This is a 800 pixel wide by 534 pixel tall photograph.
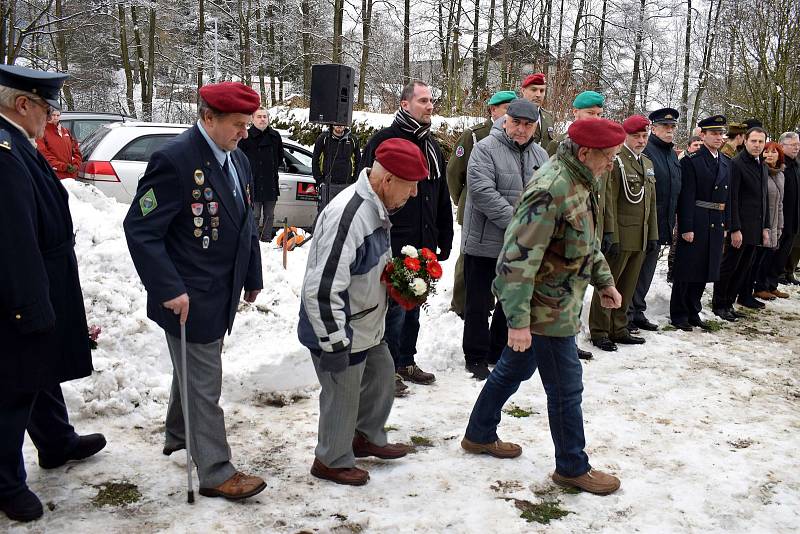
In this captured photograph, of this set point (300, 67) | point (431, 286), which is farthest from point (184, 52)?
point (431, 286)

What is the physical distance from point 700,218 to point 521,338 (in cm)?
495

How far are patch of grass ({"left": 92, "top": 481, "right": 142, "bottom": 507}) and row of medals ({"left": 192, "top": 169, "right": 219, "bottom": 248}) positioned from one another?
4.35 feet

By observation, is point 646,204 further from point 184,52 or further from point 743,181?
point 184,52

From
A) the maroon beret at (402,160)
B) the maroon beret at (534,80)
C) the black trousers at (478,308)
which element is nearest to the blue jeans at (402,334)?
the black trousers at (478,308)

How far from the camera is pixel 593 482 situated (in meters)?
3.85

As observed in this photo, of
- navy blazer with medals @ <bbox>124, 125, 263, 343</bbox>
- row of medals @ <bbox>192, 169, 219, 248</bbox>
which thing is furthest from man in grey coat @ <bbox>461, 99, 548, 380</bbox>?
row of medals @ <bbox>192, 169, 219, 248</bbox>

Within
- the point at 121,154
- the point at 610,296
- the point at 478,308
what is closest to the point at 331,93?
the point at 121,154

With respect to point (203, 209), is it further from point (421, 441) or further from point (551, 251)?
point (421, 441)

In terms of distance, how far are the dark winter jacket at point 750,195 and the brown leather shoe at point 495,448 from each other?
5422 millimetres

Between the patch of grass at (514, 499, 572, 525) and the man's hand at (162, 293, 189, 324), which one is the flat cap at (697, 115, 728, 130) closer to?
the patch of grass at (514, 499, 572, 525)

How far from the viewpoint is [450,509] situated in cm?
362

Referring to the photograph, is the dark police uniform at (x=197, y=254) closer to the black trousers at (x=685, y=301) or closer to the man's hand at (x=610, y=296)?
the man's hand at (x=610, y=296)

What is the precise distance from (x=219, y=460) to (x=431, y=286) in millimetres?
1443

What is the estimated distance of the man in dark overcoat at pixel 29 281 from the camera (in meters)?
3.08
